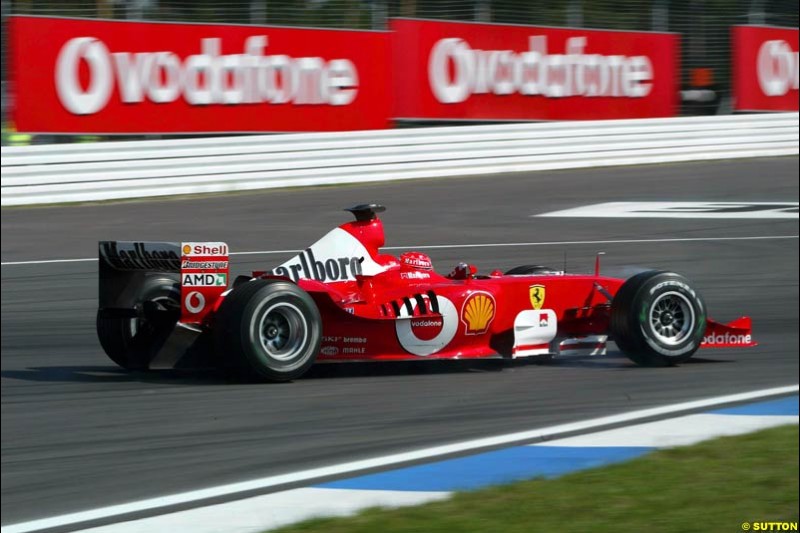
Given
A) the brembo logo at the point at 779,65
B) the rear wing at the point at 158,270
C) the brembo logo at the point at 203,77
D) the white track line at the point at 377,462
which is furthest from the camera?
the white track line at the point at 377,462

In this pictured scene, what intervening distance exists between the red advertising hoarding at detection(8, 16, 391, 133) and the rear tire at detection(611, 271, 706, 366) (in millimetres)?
691

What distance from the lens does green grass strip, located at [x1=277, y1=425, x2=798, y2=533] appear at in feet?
7.64

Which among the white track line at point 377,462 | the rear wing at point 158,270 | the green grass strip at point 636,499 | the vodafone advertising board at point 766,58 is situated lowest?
the white track line at point 377,462

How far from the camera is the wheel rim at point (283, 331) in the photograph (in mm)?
2033

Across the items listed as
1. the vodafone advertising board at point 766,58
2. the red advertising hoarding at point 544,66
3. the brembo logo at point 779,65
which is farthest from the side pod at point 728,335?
the brembo logo at point 779,65

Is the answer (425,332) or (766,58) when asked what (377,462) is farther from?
(766,58)

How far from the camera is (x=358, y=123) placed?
10.6 ft

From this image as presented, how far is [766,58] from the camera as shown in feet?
9.13

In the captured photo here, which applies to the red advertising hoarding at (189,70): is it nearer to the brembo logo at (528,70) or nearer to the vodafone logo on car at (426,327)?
the brembo logo at (528,70)

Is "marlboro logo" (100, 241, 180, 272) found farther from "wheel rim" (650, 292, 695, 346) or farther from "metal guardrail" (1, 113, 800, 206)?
"metal guardrail" (1, 113, 800, 206)

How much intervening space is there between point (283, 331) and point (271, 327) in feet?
0.30

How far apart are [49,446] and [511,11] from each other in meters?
4.29

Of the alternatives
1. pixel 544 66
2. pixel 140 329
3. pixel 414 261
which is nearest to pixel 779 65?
pixel 544 66

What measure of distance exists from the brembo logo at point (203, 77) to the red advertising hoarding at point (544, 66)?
0.63 feet
